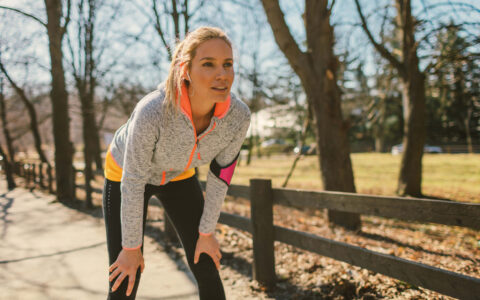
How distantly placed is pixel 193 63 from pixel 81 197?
9.59 meters

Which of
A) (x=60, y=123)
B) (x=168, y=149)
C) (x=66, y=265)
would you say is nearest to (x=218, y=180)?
(x=168, y=149)

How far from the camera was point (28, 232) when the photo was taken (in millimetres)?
5914

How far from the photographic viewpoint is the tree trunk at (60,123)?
8.93 meters

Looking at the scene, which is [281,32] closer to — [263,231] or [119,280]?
[263,231]

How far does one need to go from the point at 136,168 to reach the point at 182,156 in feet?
1.04

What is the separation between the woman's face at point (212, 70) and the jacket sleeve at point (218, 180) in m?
0.34

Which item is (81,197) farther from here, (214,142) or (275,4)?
(214,142)

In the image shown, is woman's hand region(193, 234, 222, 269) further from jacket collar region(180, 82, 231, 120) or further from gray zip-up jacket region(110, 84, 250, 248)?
jacket collar region(180, 82, 231, 120)

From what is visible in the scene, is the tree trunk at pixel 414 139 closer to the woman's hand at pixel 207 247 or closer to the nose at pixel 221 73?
the woman's hand at pixel 207 247

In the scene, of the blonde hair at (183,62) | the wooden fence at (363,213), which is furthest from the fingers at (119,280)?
the wooden fence at (363,213)

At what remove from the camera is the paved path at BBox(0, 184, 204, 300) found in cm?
331

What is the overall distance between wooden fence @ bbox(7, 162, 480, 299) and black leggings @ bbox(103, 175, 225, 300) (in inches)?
52.6

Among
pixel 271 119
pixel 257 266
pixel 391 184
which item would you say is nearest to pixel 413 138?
pixel 391 184

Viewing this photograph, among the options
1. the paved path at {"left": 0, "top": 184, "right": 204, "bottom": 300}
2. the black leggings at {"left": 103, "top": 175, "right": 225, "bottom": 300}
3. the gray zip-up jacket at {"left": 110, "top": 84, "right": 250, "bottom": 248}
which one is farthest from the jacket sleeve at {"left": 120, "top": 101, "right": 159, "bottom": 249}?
the paved path at {"left": 0, "top": 184, "right": 204, "bottom": 300}
